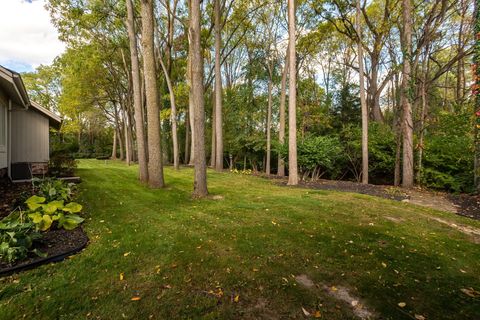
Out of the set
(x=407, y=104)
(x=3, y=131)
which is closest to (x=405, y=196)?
(x=407, y=104)

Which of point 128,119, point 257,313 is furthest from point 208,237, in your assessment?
point 128,119

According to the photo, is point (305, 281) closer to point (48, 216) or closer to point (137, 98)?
point (48, 216)

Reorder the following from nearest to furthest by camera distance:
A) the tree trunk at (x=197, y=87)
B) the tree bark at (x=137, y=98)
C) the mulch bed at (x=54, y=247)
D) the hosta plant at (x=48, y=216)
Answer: the mulch bed at (x=54, y=247) < the hosta plant at (x=48, y=216) < the tree trunk at (x=197, y=87) < the tree bark at (x=137, y=98)

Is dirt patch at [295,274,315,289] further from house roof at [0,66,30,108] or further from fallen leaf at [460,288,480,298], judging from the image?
house roof at [0,66,30,108]

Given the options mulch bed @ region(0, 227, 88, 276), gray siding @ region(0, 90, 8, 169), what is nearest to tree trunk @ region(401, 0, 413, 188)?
mulch bed @ region(0, 227, 88, 276)

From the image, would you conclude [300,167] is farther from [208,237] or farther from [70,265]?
[70,265]

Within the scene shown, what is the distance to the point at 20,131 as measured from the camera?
8.65m

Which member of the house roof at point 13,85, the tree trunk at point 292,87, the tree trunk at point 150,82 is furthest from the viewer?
the tree trunk at point 292,87

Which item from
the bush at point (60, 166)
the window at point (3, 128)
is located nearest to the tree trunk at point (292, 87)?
the bush at point (60, 166)

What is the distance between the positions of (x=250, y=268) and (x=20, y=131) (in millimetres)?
10765

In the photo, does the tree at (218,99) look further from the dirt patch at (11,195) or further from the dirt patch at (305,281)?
the dirt patch at (305,281)

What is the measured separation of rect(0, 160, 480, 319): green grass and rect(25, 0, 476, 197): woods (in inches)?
107

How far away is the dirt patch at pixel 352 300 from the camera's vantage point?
6.56 ft

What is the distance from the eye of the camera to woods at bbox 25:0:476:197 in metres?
8.02
